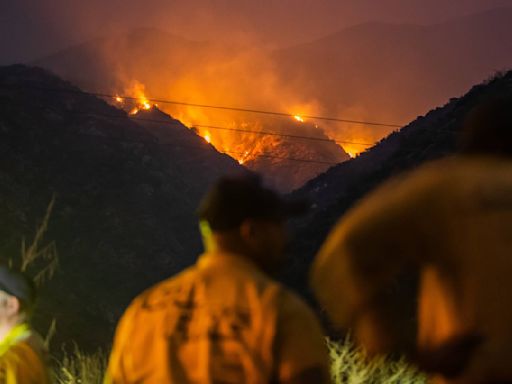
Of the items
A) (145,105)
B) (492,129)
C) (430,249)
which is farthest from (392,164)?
(145,105)

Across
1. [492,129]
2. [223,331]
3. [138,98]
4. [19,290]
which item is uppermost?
[138,98]

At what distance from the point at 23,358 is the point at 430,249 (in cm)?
171

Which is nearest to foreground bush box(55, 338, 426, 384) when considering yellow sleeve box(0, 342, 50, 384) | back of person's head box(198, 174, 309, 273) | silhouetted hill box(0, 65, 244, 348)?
yellow sleeve box(0, 342, 50, 384)

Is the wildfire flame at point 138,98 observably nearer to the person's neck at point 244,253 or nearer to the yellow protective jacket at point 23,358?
the yellow protective jacket at point 23,358

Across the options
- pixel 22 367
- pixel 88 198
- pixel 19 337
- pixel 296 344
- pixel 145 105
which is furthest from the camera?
pixel 145 105

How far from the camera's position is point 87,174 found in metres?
53.0

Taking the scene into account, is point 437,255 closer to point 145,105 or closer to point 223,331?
point 223,331

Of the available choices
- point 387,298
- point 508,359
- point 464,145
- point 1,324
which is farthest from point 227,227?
point 1,324

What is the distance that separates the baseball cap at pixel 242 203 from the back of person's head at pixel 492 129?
565 millimetres

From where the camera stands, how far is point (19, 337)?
9.92 ft

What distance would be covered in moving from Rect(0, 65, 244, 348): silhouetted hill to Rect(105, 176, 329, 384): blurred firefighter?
3124 cm

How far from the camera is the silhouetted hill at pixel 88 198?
39.1 m

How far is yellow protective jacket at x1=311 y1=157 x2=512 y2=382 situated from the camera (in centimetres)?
191

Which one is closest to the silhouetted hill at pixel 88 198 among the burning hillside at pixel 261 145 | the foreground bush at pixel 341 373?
the foreground bush at pixel 341 373
